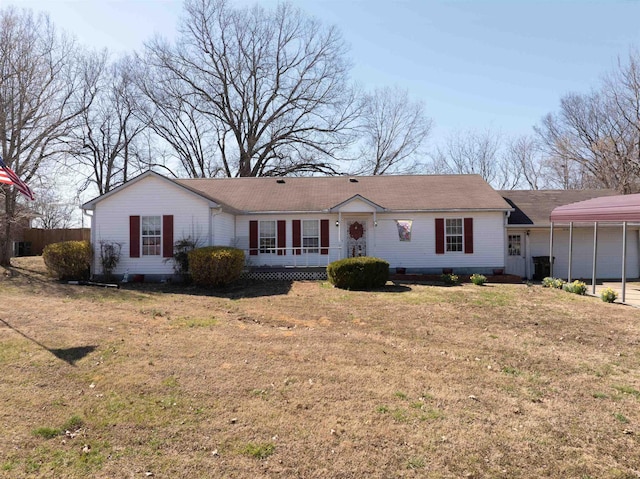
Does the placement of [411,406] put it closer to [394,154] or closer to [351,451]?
[351,451]

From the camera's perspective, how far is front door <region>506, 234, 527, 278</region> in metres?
19.0

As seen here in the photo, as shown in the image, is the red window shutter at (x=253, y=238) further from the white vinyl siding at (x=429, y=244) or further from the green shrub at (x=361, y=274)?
the green shrub at (x=361, y=274)

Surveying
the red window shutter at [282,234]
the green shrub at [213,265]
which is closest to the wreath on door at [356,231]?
the red window shutter at [282,234]

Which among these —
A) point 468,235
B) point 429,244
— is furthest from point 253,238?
point 468,235

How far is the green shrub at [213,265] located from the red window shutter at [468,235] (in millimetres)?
9217

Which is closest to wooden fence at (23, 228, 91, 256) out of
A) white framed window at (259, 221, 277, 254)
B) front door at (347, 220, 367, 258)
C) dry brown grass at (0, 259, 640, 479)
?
white framed window at (259, 221, 277, 254)

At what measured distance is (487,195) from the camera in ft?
61.8

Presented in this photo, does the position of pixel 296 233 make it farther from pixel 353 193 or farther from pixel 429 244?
pixel 429 244

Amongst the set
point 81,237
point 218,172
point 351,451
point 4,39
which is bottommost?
point 351,451

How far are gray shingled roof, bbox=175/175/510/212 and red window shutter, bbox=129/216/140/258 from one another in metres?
2.70

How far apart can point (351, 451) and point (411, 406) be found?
1213mm

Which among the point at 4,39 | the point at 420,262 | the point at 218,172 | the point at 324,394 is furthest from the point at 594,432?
the point at 218,172

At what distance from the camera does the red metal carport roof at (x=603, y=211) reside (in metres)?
12.1

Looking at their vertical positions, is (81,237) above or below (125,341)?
above
